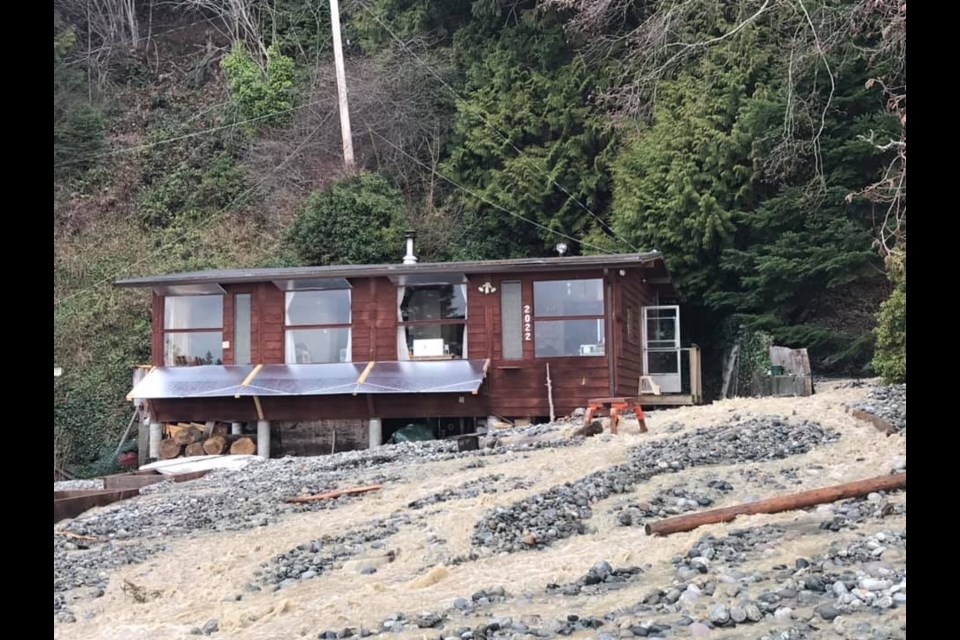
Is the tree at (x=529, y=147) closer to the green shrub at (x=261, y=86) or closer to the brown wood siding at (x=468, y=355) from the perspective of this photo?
the green shrub at (x=261, y=86)

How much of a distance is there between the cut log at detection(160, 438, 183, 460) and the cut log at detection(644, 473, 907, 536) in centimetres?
1206

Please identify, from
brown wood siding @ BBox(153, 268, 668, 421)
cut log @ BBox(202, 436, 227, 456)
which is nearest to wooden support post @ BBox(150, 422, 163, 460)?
brown wood siding @ BBox(153, 268, 668, 421)

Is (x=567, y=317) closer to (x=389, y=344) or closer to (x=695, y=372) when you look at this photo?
(x=389, y=344)

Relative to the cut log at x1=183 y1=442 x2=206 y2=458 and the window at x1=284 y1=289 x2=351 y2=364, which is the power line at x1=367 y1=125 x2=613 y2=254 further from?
the cut log at x1=183 y1=442 x2=206 y2=458

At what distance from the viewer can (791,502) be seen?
6129 millimetres

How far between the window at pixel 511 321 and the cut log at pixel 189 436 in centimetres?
561

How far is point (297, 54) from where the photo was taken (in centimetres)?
3312

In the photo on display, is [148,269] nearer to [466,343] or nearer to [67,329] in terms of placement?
[67,329]

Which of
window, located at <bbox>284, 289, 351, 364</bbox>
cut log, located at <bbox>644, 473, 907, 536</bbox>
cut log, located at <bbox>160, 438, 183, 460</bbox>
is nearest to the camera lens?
cut log, located at <bbox>644, 473, 907, 536</bbox>

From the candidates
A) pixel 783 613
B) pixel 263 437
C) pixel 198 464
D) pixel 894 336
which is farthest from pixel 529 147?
pixel 783 613

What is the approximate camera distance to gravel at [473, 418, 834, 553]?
6613 millimetres

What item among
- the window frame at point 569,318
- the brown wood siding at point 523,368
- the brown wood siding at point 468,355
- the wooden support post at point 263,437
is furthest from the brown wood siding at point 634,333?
the wooden support post at point 263,437

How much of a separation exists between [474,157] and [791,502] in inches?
866
